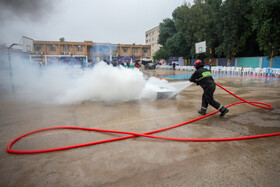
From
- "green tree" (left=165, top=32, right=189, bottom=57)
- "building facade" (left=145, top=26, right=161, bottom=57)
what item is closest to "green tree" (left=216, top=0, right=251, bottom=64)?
"green tree" (left=165, top=32, right=189, bottom=57)

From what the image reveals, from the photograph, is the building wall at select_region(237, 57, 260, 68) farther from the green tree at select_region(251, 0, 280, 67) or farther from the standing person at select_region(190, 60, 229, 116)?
the standing person at select_region(190, 60, 229, 116)

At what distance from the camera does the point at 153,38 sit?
65.0 m

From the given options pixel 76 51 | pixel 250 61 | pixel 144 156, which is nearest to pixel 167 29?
pixel 250 61

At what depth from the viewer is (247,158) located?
263cm

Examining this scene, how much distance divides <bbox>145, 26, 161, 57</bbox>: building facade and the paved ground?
197 feet

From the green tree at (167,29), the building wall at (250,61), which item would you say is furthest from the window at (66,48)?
the building wall at (250,61)

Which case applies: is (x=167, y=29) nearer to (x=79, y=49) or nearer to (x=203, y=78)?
(x=79, y=49)

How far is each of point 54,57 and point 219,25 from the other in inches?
1080

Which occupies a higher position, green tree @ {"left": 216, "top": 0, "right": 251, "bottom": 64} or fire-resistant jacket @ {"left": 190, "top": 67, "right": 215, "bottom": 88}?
green tree @ {"left": 216, "top": 0, "right": 251, "bottom": 64}

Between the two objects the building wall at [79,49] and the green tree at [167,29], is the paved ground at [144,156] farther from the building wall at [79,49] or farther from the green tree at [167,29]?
the green tree at [167,29]

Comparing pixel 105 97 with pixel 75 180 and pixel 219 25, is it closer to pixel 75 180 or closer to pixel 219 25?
pixel 75 180

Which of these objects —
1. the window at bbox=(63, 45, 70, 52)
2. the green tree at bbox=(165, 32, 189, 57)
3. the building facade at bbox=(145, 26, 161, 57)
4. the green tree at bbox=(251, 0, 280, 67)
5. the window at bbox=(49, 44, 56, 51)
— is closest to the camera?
the green tree at bbox=(251, 0, 280, 67)

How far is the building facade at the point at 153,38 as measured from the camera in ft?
204

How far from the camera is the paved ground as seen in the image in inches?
86.0
